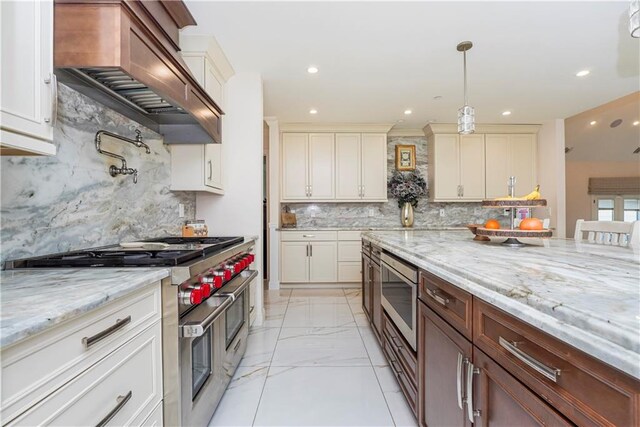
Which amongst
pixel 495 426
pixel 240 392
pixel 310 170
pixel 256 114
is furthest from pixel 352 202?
pixel 495 426

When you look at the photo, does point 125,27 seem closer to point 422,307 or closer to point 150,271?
point 150,271

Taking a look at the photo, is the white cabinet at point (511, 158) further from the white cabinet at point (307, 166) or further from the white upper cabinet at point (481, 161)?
the white cabinet at point (307, 166)

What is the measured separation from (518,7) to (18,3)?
2585 mm

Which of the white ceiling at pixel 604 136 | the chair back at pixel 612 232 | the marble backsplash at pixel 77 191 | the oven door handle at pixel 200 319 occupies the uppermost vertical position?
the white ceiling at pixel 604 136

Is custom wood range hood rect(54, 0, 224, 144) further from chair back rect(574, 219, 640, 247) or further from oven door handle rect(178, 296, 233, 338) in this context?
chair back rect(574, 219, 640, 247)

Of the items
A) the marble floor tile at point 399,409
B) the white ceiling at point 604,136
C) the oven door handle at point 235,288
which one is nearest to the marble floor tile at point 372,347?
the marble floor tile at point 399,409

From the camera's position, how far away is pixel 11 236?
1.13m

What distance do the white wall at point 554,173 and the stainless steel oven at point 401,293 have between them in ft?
12.0

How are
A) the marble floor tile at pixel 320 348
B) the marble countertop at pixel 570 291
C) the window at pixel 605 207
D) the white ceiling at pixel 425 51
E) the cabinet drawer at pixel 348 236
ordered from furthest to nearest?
1. the window at pixel 605 207
2. the cabinet drawer at pixel 348 236
3. the marble floor tile at pixel 320 348
4. the white ceiling at pixel 425 51
5. the marble countertop at pixel 570 291

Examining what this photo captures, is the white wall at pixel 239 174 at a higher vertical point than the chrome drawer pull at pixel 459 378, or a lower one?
higher

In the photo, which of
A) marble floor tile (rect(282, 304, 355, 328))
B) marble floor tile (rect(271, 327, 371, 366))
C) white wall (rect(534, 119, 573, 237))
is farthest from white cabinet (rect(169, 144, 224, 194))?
white wall (rect(534, 119, 573, 237))

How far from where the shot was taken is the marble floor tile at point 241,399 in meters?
1.57

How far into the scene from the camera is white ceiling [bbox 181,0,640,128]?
1.99 m

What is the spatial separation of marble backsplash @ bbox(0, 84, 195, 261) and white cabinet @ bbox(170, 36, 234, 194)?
197 mm
